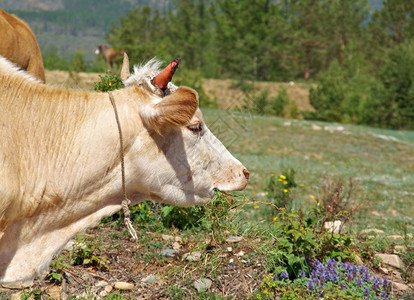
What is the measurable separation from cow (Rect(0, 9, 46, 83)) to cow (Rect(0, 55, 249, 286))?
4422 mm

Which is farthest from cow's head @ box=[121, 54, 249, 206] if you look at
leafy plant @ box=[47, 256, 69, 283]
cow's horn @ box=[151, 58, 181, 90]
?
leafy plant @ box=[47, 256, 69, 283]

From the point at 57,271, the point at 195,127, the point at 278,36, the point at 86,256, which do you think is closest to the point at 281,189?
the point at 86,256

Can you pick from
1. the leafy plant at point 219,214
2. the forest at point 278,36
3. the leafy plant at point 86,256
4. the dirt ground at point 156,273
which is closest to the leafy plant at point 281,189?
the leafy plant at point 219,214

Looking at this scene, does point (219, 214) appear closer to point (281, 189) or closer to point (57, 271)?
point (57, 271)

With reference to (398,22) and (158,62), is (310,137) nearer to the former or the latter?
(158,62)

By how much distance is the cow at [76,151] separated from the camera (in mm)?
2953

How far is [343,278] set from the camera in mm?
4359

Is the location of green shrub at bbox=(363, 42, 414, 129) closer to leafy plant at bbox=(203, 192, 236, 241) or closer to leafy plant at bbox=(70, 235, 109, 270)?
leafy plant at bbox=(203, 192, 236, 241)

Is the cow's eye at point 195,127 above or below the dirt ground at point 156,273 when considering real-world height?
above

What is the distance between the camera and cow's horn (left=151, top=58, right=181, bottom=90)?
118 inches

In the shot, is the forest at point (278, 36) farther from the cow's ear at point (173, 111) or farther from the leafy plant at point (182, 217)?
the cow's ear at point (173, 111)

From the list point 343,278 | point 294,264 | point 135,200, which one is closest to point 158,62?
point 135,200

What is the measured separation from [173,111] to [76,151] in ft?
2.32

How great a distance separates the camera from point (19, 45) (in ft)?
25.1
